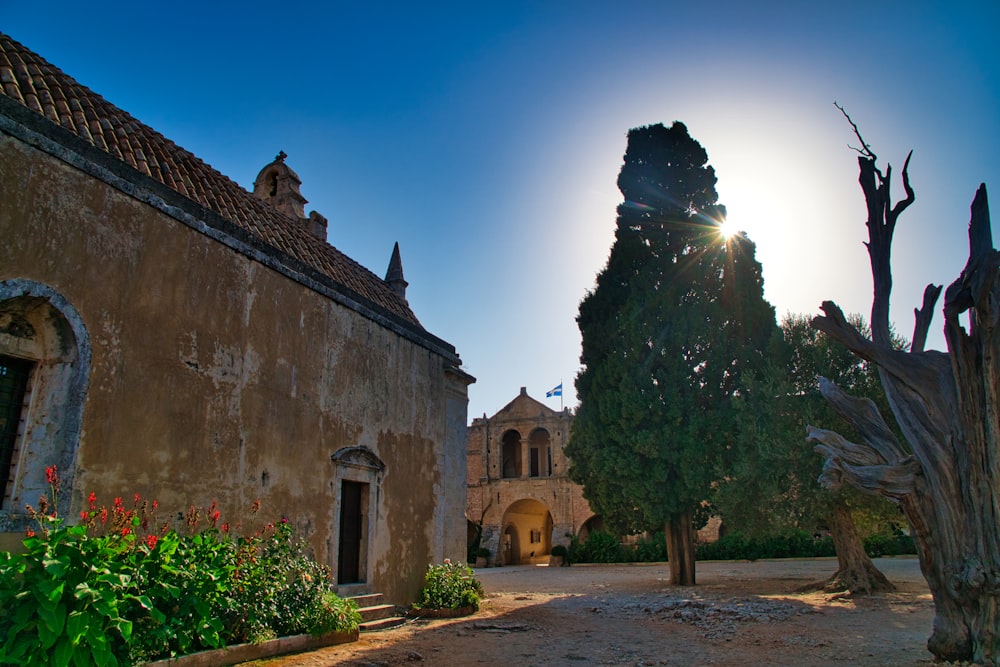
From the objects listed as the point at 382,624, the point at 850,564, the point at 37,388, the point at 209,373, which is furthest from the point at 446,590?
the point at 850,564

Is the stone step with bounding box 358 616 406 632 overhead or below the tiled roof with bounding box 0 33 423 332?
below

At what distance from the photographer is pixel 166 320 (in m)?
7.62

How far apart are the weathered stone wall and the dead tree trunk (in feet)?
23.0

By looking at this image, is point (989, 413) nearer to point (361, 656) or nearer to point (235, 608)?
point (361, 656)

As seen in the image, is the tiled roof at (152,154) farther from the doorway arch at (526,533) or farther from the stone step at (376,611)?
the doorway arch at (526,533)

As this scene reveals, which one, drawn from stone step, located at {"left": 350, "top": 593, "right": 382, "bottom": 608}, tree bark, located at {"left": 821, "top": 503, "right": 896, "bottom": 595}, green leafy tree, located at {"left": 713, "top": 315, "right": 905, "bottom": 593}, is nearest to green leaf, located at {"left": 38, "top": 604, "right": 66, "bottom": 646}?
stone step, located at {"left": 350, "top": 593, "right": 382, "bottom": 608}

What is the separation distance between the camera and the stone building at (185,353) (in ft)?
21.0

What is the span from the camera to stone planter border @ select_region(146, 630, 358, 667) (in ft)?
19.4

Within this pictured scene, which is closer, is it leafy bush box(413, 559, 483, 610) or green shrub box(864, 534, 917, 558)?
leafy bush box(413, 559, 483, 610)

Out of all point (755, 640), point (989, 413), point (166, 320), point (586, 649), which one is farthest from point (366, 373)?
point (989, 413)

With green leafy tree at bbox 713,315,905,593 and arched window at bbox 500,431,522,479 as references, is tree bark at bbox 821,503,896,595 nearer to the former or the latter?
green leafy tree at bbox 713,315,905,593

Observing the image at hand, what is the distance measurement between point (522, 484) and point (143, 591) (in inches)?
1142

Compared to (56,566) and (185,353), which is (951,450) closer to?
(56,566)

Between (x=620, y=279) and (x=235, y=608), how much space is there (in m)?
16.0
